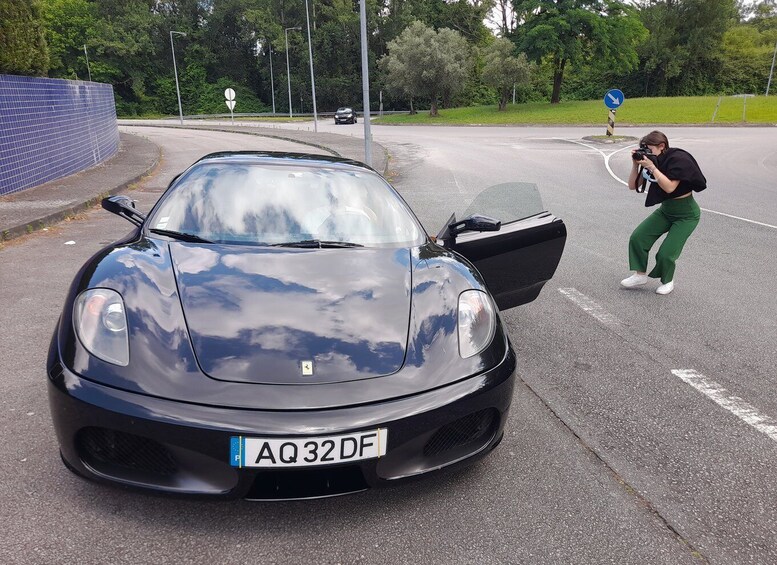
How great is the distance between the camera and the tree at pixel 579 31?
4444cm

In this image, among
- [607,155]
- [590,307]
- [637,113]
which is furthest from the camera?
[637,113]

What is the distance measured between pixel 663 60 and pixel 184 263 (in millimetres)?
69820

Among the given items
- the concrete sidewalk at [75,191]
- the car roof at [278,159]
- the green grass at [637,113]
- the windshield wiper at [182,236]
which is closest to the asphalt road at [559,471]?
the windshield wiper at [182,236]

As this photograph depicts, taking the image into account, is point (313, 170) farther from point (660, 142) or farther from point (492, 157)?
point (492, 157)

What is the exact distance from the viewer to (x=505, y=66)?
46531 millimetres

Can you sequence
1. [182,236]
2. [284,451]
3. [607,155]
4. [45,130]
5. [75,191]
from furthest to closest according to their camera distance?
[607,155], [45,130], [75,191], [182,236], [284,451]

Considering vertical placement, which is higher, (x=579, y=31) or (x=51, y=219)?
(x=579, y=31)

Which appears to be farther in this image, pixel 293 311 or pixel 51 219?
pixel 51 219

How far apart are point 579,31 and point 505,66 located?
6002 millimetres

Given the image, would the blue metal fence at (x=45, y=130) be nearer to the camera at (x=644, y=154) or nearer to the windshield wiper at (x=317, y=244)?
the windshield wiper at (x=317, y=244)

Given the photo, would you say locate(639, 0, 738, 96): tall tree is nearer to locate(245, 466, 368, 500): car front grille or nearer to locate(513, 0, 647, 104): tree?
locate(513, 0, 647, 104): tree

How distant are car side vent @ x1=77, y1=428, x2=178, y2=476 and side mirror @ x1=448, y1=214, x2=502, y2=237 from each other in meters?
2.13

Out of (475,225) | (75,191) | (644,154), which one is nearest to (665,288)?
(644,154)

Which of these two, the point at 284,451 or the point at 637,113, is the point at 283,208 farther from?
the point at 637,113
